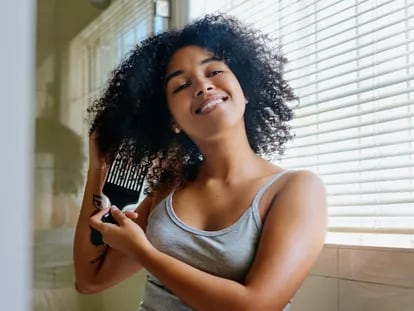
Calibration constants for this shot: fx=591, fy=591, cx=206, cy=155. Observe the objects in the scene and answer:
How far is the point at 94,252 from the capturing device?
1035mm

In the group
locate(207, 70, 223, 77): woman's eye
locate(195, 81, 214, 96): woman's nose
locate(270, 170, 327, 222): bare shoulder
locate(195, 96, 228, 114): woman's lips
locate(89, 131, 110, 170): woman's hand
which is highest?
locate(207, 70, 223, 77): woman's eye

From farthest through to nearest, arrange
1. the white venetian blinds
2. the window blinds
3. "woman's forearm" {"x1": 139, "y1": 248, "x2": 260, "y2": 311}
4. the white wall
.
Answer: the white venetian blinds < the window blinds < "woman's forearm" {"x1": 139, "y1": 248, "x2": 260, "y2": 311} < the white wall

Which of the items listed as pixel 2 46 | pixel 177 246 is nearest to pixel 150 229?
pixel 177 246

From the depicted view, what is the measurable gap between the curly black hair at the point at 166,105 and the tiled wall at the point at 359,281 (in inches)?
8.7

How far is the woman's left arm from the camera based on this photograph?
0.88 meters

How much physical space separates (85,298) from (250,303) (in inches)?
14.4

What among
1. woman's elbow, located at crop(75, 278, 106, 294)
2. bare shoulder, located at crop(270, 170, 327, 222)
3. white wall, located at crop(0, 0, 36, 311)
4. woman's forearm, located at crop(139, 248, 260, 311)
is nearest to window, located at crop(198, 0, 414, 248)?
bare shoulder, located at crop(270, 170, 327, 222)

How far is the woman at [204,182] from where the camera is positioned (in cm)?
90

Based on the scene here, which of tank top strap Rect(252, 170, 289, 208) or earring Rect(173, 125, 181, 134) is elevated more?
earring Rect(173, 125, 181, 134)

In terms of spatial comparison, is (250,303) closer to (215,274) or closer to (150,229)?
(215,274)

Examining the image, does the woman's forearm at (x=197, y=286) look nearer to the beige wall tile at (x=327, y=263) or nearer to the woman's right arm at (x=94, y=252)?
the woman's right arm at (x=94, y=252)

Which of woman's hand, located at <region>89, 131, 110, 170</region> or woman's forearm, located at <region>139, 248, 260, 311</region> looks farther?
woman's hand, located at <region>89, 131, 110, 170</region>

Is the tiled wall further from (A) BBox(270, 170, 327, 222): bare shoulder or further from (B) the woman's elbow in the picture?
(B) the woman's elbow

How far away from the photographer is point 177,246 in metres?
0.94
